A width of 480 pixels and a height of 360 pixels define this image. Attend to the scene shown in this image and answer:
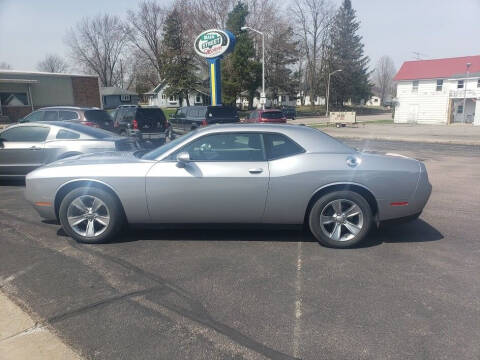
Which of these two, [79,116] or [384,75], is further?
[384,75]

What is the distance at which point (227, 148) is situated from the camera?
450 centimetres

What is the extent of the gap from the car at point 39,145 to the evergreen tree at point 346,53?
62.3m

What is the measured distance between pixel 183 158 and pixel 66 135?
485cm

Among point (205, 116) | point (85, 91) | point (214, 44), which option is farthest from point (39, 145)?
point (85, 91)

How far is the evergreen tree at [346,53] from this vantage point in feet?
211

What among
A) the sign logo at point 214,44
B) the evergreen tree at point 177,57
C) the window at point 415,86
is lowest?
the window at point 415,86

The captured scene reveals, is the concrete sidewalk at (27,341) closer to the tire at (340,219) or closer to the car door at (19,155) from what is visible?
the tire at (340,219)

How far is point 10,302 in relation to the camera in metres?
3.17

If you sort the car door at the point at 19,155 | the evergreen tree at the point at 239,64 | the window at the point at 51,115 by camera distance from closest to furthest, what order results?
1. the car door at the point at 19,155
2. the window at the point at 51,115
3. the evergreen tree at the point at 239,64

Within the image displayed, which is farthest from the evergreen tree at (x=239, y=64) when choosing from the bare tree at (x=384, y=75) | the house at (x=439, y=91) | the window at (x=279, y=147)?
the bare tree at (x=384, y=75)

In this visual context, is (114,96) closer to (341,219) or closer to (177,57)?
(177,57)

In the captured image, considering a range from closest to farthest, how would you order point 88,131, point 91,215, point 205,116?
point 91,215
point 88,131
point 205,116

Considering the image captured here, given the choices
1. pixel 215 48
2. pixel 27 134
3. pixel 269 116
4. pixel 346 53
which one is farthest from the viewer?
pixel 346 53

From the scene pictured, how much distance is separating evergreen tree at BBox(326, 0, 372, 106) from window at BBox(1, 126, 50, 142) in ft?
205
